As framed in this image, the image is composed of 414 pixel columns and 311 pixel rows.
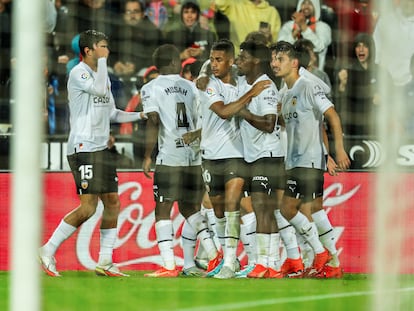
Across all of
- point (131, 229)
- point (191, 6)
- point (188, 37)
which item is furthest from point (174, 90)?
point (131, 229)

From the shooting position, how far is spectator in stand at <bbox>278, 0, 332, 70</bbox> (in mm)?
9156

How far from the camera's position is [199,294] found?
307 inches

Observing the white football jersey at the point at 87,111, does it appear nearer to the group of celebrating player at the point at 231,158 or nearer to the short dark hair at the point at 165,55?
the group of celebrating player at the point at 231,158

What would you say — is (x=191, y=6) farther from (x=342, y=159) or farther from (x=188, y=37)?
(x=342, y=159)

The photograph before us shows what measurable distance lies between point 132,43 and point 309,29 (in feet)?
4.28

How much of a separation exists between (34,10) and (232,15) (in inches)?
205

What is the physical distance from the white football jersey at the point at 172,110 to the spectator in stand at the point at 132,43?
13.2 inches

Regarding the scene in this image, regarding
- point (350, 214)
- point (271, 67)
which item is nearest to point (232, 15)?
point (271, 67)

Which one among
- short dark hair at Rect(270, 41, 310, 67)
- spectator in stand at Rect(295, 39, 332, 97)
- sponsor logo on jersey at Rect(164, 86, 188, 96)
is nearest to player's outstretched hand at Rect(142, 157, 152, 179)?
sponsor logo on jersey at Rect(164, 86, 188, 96)

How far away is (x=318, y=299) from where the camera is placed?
754 cm

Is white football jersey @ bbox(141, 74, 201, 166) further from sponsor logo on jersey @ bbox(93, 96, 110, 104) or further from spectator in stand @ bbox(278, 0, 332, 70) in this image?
spectator in stand @ bbox(278, 0, 332, 70)

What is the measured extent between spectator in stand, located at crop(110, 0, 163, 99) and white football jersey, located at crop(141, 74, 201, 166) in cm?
34

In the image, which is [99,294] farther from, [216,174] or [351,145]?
[351,145]

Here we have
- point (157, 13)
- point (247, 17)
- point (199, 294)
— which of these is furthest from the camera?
point (157, 13)
